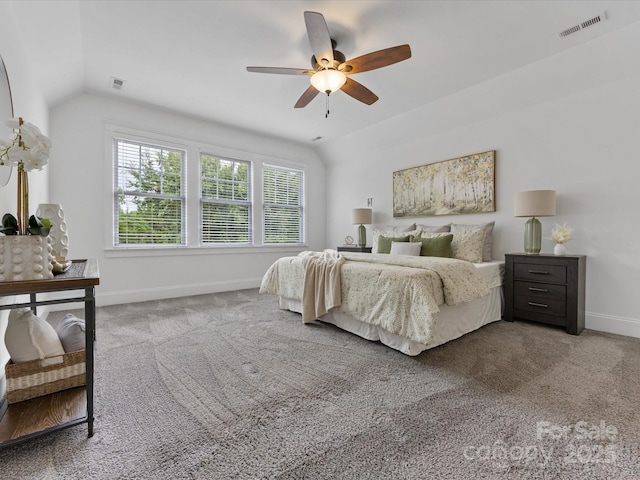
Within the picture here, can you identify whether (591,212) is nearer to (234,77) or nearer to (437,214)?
(437,214)

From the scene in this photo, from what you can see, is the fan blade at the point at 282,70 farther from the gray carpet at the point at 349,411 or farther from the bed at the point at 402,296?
the gray carpet at the point at 349,411

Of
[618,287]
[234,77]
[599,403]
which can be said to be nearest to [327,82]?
[234,77]

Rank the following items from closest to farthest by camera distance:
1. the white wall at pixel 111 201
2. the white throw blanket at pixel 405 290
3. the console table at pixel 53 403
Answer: the console table at pixel 53 403, the white throw blanket at pixel 405 290, the white wall at pixel 111 201

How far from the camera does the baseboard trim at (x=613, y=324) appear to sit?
2.83m

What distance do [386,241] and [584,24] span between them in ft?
9.24

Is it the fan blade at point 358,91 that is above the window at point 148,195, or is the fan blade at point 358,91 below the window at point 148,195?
above

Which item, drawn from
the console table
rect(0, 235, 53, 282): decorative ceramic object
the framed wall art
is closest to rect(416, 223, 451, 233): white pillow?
the framed wall art

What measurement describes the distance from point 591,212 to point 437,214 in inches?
66.8

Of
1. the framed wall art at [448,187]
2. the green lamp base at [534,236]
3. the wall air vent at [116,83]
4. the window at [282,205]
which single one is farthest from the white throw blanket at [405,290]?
the wall air vent at [116,83]

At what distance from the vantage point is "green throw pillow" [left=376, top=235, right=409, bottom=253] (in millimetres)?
4059

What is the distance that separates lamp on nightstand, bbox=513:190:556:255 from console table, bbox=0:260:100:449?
3699 millimetres

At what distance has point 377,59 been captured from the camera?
7.86ft

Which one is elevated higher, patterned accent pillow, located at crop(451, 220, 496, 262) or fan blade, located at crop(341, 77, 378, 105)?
fan blade, located at crop(341, 77, 378, 105)

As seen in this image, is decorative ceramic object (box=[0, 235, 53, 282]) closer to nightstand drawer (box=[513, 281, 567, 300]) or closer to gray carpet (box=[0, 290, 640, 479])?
gray carpet (box=[0, 290, 640, 479])
